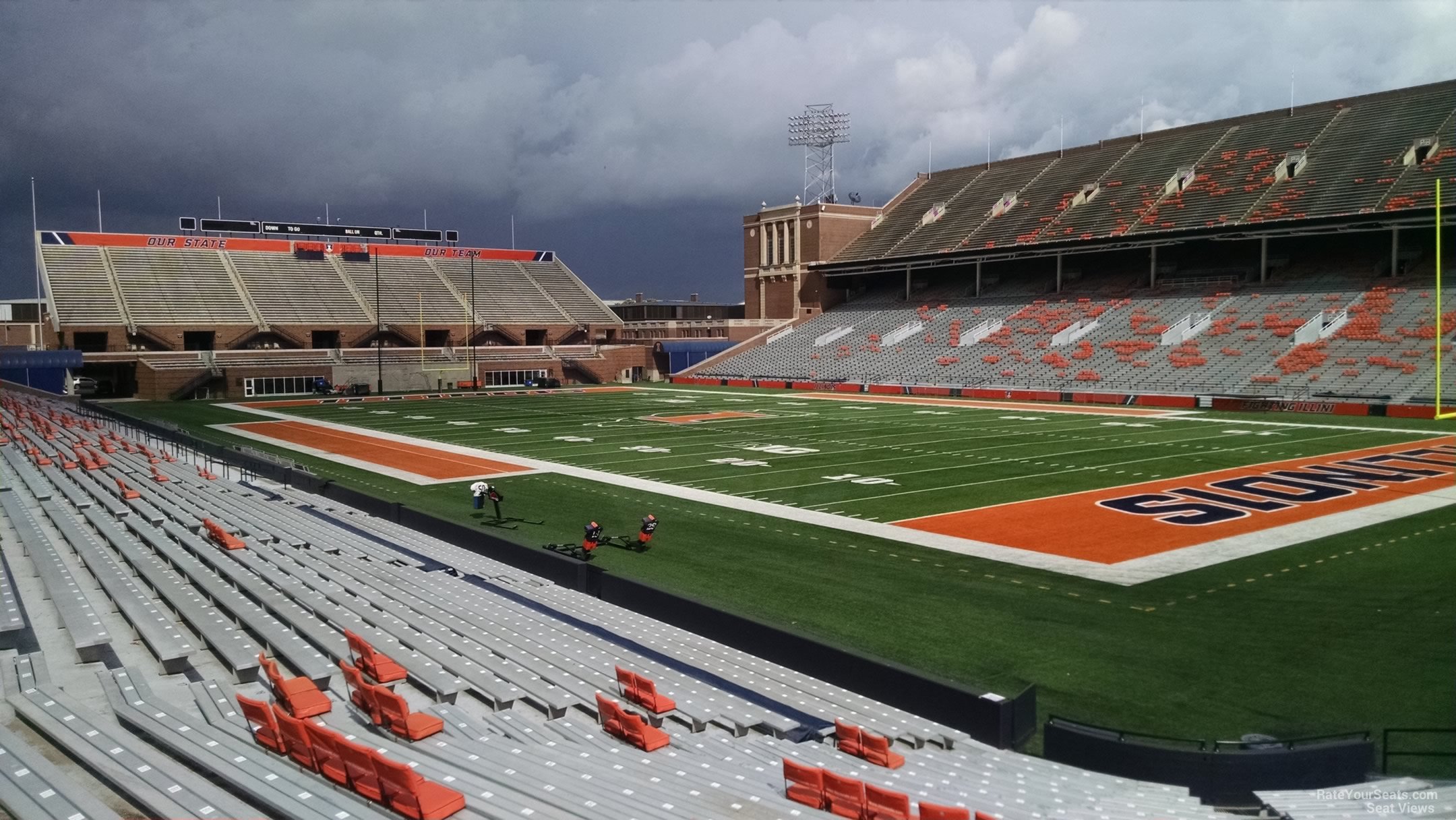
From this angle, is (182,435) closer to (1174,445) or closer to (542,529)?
(542,529)

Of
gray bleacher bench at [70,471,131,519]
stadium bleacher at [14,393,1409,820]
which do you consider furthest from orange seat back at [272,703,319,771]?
gray bleacher bench at [70,471,131,519]

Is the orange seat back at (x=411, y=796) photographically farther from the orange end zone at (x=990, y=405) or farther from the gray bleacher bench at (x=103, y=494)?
the orange end zone at (x=990, y=405)

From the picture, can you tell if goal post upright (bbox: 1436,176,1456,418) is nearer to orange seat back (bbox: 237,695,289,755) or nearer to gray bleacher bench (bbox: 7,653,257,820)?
orange seat back (bbox: 237,695,289,755)

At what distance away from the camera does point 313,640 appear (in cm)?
998

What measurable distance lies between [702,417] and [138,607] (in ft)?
103

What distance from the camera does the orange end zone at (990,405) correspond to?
4081cm

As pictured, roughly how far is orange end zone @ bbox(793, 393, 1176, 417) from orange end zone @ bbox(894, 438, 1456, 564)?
14.9 metres

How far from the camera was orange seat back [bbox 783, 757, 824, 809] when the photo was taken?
665 centimetres

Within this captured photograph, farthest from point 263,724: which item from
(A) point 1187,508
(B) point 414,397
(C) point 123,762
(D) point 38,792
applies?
(B) point 414,397

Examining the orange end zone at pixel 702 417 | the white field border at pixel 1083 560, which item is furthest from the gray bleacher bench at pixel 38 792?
the orange end zone at pixel 702 417

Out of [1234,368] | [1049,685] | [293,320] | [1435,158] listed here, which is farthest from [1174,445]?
[293,320]

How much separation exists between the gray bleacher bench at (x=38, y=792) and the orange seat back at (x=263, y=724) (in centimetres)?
111

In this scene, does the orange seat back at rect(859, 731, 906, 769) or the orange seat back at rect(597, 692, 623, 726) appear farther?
the orange seat back at rect(597, 692, 623, 726)

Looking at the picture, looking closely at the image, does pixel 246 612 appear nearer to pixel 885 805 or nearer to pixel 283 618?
pixel 283 618
